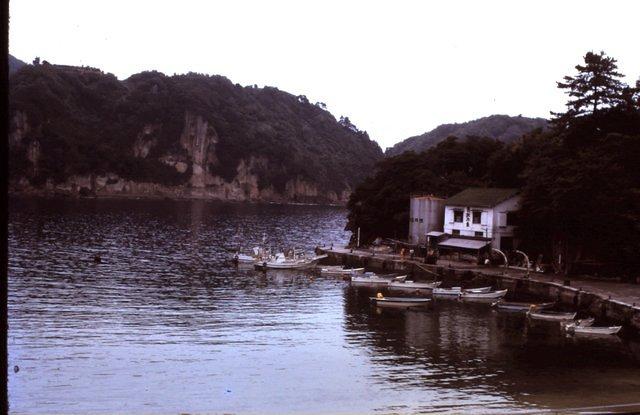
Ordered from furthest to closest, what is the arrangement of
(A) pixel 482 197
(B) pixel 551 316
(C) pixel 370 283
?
1. (A) pixel 482 197
2. (C) pixel 370 283
3. (B) pixel 551 316

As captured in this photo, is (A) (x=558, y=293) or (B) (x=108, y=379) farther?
(A) (x=558, y=293)

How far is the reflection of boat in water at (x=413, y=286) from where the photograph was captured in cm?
5362

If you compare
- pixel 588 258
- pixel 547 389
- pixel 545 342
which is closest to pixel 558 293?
pixel 588 258

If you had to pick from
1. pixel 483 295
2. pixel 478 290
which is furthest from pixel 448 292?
pixel 483 295

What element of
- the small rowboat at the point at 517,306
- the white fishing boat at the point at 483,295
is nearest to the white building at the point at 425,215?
the white fishing boat at the point at 483,295

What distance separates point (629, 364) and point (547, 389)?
7.88 meters

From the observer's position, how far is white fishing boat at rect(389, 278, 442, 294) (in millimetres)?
53594

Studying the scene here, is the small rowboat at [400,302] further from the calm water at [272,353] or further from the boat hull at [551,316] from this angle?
the boat hull at [551,316]

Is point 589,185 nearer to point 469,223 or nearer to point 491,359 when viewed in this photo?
A: point 469,223

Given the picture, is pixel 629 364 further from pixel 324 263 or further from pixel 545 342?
pixel 324 263

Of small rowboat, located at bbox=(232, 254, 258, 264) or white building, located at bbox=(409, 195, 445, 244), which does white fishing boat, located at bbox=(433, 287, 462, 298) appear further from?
small rowboat, located at bbox=(232, 254, 258, 264)

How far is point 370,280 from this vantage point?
58344mm

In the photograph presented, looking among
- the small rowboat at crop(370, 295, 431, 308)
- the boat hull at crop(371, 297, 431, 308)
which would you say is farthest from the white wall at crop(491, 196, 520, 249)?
the boat hull at crop(371, 297, 431, 308)

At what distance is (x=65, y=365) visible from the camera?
96.2ft
